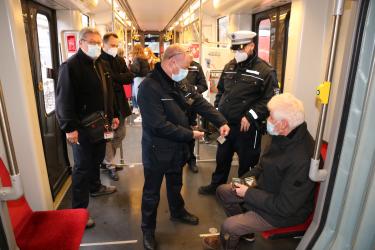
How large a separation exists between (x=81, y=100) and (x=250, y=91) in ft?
5.50

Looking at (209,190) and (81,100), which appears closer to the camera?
(81,100)

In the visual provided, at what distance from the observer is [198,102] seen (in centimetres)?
267

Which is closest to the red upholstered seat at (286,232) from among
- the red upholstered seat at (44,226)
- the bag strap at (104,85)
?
the red upholstered seat at (44,226)

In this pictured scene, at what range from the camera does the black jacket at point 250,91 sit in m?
2.89

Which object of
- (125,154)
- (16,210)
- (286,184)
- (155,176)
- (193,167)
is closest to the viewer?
(286,184)

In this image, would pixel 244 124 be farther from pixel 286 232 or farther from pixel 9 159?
pixel 9 159

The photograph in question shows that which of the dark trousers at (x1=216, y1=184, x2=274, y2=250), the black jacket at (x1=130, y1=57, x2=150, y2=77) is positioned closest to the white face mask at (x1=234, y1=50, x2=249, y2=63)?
the dark trousers at (x1=216, y1=184, x2=274, y2=250)

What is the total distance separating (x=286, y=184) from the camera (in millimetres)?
1812

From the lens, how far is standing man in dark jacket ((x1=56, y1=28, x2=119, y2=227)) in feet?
7.79

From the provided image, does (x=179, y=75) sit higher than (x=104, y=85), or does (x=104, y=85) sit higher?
(x=179, y=75)

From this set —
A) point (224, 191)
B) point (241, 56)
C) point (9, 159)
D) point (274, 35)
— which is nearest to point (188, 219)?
point (224, 191)

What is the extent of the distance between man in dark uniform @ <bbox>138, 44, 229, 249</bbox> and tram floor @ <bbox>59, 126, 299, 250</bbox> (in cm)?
25

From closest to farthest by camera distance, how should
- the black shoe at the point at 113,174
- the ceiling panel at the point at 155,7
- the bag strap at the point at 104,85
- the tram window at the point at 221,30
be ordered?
the bag strap at the point at 104,85 < the black shoe at the point at 113,174 < the tram window at the point at 221,30 < the ceiling panel at the point at 155,7

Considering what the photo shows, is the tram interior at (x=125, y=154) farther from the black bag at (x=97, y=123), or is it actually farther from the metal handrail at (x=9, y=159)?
the metal handrail at (x=9, y=159)
